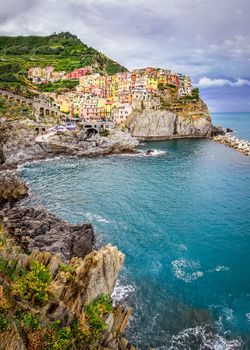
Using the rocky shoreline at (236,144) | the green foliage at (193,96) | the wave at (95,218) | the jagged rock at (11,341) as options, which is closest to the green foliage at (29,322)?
the jagged rock at (11,341)

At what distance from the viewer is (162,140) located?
136875 millimetres

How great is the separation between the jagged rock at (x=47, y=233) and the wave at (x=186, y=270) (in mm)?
11230

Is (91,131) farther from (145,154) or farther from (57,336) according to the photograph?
(57,336)

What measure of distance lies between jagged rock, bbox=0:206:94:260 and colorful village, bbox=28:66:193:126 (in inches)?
3830

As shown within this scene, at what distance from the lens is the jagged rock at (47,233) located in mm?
39938

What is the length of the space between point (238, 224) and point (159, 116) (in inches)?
3728

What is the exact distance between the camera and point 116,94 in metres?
156

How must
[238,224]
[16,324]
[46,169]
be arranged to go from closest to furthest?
[16,324] → [238,224] → [46,169]

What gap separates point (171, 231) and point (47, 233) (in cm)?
1878

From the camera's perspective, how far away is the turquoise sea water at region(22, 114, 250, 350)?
3170 centimetres

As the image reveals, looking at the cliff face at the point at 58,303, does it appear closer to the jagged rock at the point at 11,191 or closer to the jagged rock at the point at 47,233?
the jagged rock at the point at 47,233

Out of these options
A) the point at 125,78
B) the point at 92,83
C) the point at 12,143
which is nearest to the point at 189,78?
the point at 125,78

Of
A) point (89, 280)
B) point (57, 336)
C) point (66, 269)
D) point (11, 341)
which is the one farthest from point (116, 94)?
point (11, 341)

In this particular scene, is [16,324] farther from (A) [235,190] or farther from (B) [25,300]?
(A) [235,190]
